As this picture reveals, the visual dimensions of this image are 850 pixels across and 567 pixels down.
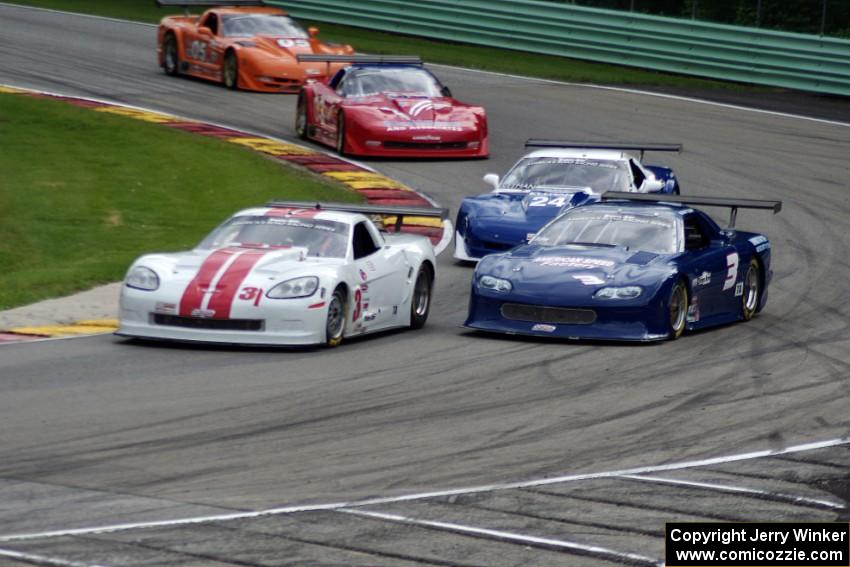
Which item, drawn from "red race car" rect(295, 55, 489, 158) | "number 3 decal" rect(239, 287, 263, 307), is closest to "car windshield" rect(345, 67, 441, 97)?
"red race car" rect(295, 55, 489, 158)

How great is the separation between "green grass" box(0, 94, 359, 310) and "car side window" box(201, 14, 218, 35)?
4112mm

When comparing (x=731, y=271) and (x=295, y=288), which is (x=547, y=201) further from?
(x=295, y=288)

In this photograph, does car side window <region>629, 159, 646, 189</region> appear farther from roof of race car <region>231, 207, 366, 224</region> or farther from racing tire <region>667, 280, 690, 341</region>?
roof of race car <region>231, 207, 366, 224</region>

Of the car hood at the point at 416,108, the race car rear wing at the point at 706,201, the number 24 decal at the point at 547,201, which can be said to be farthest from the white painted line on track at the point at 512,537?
the car hood at the point at 416,108

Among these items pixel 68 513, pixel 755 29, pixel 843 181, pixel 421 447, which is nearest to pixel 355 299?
pixel 421 447

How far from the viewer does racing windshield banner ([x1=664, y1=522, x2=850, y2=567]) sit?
21.2 ft

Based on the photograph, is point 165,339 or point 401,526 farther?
point 165,339

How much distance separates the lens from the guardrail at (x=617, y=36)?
100 ft

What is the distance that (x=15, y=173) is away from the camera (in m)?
21.1

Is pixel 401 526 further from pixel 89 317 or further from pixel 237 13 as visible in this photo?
pixel 237 13

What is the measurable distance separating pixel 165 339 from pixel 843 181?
1357 cm

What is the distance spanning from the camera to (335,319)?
12.9 meters

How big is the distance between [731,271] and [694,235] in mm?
473

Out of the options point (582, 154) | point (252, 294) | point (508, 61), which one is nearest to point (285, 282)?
point (252, 294)
